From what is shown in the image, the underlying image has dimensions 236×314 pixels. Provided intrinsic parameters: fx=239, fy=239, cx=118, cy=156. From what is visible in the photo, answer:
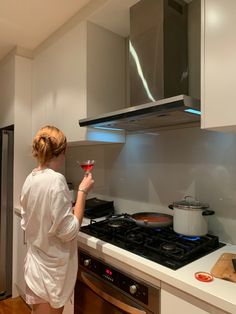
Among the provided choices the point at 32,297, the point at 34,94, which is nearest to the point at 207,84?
the point at 32,297

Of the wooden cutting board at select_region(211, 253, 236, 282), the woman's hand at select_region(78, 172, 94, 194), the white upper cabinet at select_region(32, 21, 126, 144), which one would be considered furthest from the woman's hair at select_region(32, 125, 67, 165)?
the wooden cutting board at select_region(211, 253, 236, 282)

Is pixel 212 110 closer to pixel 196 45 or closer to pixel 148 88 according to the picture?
pixel 148 88

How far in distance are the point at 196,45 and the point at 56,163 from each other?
3.57ft

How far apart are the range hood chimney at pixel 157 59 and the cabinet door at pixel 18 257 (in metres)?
1.33

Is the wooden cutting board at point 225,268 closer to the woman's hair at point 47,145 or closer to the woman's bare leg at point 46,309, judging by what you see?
the woman's bare leg at point 46,309

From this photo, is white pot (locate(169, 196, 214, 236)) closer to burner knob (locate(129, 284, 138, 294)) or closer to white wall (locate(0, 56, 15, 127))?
burner knob (locate(129, 284, 138, 294))

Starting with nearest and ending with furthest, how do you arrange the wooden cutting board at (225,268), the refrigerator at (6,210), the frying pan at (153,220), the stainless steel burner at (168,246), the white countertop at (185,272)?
the white countertop at (185,272)
the wooden cutting board at (225,268)
the stainless steel burner at (168,246)
the frying pan at (153,220)
the refrigerator at (6,210)

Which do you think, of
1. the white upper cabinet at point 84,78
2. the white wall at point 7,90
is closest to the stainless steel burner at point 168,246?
the white upper cabinet at point 84,78

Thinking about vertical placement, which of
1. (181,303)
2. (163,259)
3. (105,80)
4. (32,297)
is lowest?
(32,297)

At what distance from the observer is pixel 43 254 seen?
118 centimetres

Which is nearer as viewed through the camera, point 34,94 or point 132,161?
point 132,161

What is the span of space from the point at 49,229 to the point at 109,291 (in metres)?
0.44

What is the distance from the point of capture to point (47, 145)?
3.96 ft

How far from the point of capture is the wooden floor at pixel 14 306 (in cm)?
207
